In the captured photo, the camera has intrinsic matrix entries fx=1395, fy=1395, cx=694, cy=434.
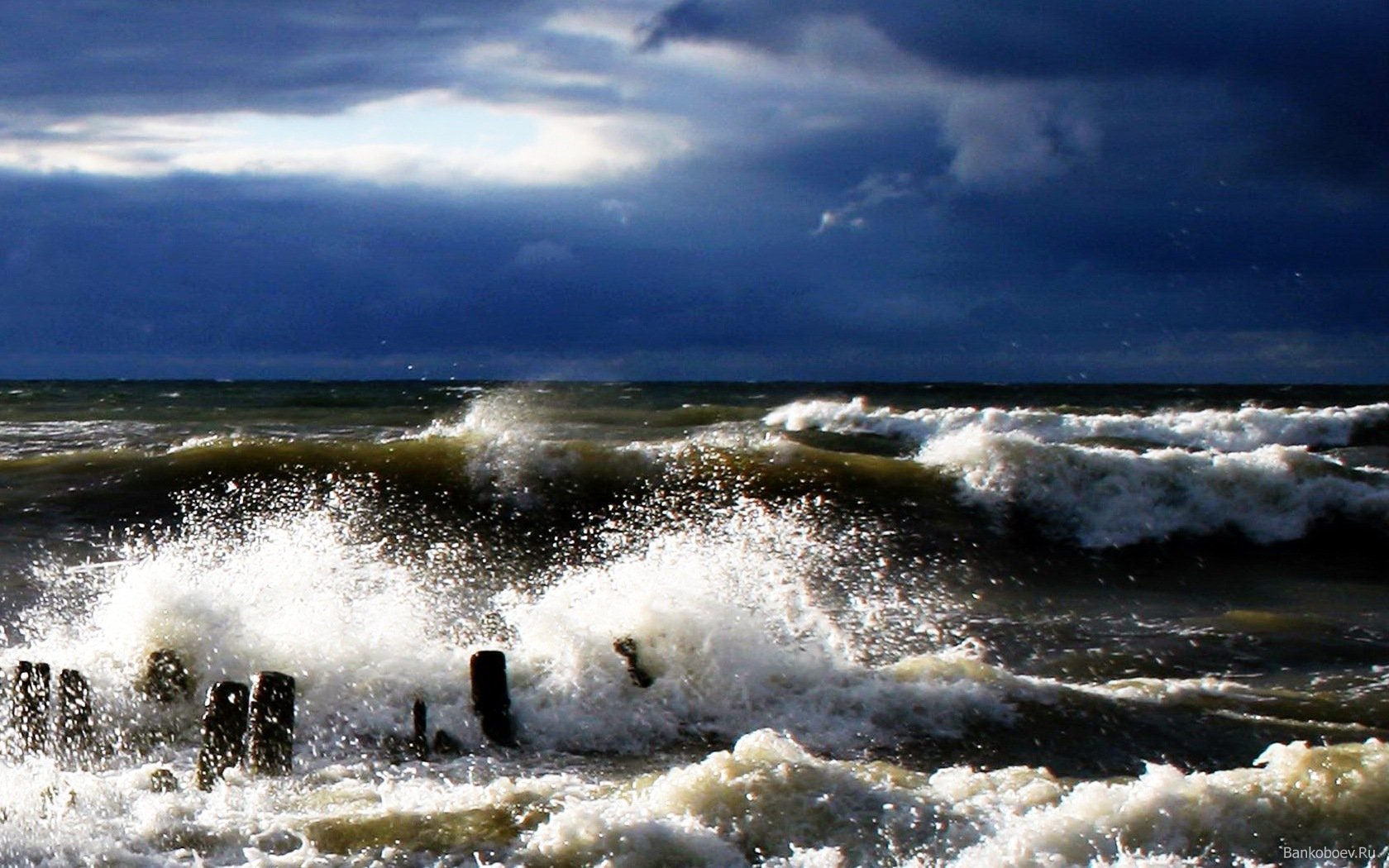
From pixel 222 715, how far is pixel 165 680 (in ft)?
5.08

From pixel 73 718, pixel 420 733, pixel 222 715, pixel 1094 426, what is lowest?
pixel 420 733

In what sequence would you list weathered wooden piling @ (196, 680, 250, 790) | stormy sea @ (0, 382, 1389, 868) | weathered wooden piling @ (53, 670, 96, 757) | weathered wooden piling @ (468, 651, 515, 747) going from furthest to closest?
weathered wooden piling @ (468, 651, 515, 747)
weathered wooden piling @ (53, 670, 96, 757)
weathered wooden piling @ (196, 680, 250, 790)
stormy sea @ (0, 382, 1389, 868)

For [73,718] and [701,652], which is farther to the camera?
[701,652]

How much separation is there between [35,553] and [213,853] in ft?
35.2

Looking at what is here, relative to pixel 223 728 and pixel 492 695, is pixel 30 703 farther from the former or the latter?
pixel 492 695

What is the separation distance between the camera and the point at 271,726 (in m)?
7.69

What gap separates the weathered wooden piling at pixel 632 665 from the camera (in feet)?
30.9

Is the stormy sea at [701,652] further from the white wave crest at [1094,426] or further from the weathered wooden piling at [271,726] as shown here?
the white wave crest at [1094,426]

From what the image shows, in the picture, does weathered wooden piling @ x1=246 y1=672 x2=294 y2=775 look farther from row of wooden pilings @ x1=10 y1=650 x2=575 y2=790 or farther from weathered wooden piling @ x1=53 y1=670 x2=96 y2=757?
weathered wooden piling @ x1=53 y1=670 x2=96 y2=757

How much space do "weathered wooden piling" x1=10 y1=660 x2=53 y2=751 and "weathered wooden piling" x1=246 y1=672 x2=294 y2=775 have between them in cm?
131

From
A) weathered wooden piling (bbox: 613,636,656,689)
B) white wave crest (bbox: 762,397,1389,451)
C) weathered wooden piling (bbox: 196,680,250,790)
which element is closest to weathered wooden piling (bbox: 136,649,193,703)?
weathered wooden piling (bbox: 196,680,250,790)

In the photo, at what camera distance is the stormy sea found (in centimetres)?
666

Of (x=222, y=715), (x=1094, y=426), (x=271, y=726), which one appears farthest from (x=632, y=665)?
(x=1094, y=426)

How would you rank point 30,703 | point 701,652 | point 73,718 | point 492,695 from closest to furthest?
point 30,703
point 73,718
point 492,695
point 701,652
